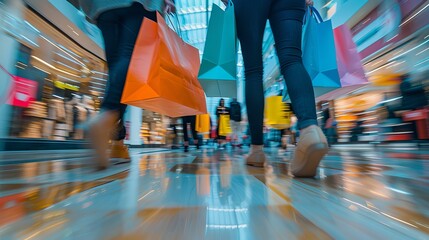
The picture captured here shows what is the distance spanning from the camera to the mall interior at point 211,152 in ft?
1.00

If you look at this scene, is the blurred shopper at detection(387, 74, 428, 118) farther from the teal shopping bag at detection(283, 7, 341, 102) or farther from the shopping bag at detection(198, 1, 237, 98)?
the shopping bag at detection(198, 1, 237, 98)

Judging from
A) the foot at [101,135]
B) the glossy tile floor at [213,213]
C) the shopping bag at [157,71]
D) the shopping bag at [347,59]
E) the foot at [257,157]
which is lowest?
the glossy tile floor at [213,213]

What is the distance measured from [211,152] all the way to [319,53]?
2.18m

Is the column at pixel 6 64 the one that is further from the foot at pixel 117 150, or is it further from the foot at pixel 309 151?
the foot at pixel 309 151

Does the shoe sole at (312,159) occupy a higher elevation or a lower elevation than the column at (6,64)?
lower

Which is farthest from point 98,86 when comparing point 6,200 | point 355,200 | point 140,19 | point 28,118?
point 355,200

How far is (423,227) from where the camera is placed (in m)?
0.29

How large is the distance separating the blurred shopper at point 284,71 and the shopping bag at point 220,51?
0.26 ft

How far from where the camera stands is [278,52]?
36.2 inches

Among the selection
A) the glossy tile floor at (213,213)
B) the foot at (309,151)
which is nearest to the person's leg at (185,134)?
the foot at (309,151)

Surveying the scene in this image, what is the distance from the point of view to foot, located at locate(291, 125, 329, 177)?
0.68 meters

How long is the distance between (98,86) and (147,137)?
2.83 meters

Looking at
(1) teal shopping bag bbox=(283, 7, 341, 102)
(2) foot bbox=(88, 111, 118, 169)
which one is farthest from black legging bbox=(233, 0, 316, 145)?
(2) foot bbox=(88, 111, 118, 169)

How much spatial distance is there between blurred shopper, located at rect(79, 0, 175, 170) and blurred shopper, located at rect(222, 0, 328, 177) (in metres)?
0.44
